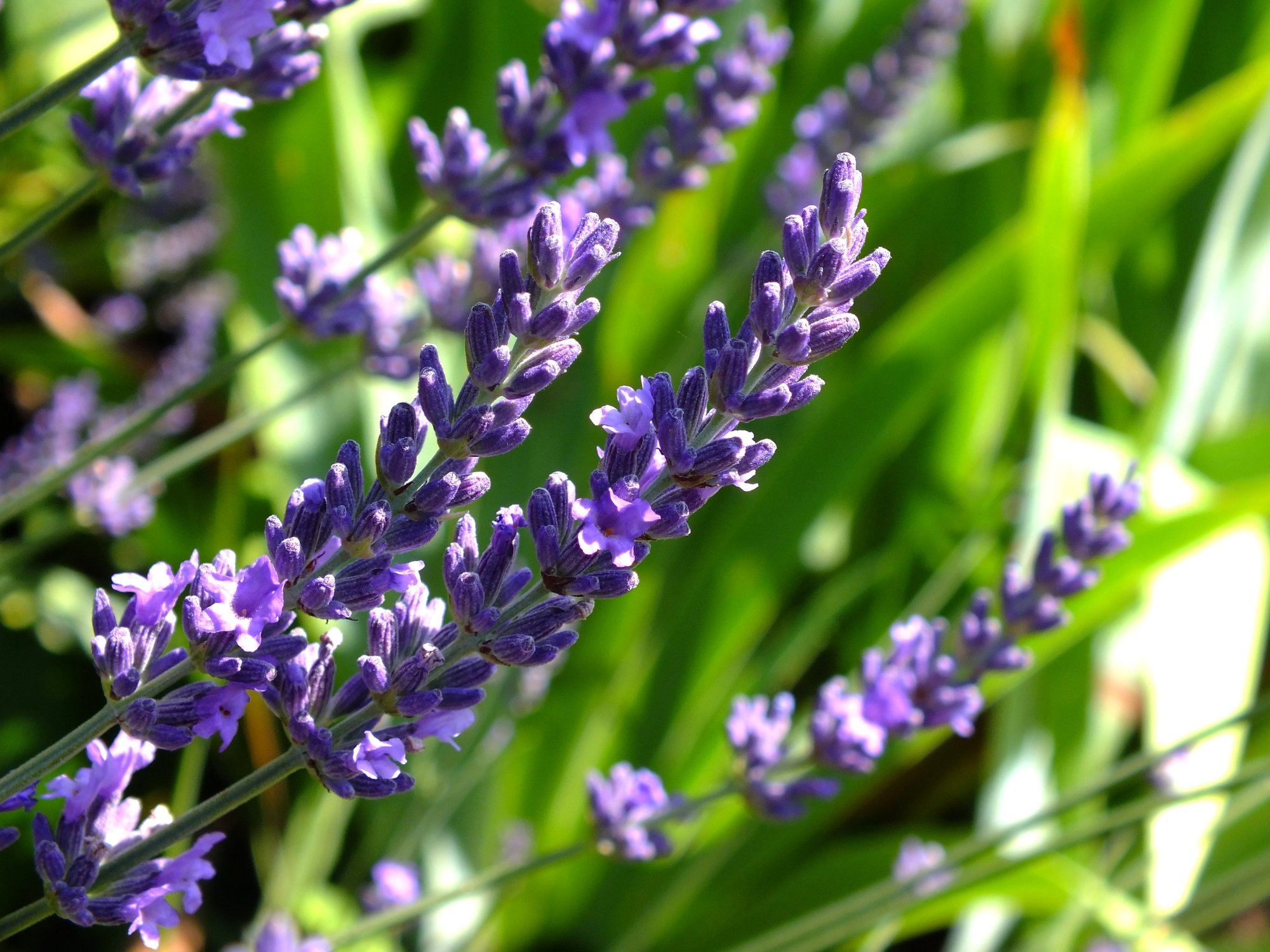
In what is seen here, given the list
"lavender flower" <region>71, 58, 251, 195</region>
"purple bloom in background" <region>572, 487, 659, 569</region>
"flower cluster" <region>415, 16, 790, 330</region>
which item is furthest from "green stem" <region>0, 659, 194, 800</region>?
"flower cluster" <region>415, 16, 790, 330</region>

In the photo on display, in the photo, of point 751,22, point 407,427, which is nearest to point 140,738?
point 407,427

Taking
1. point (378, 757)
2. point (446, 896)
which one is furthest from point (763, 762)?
point (378, 757)

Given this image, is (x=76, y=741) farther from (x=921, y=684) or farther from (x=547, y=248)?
(x=921, y=684)

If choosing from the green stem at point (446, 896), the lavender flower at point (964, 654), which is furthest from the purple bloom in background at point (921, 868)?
the green stem at point (446, 896)

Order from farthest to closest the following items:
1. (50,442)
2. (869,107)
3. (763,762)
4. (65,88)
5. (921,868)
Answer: (869,107) < (50,442) < (921,868) < (763,762) < (65,88)

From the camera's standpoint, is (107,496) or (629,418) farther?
(107,496)

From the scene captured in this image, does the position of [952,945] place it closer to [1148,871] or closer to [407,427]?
[1148,871]
